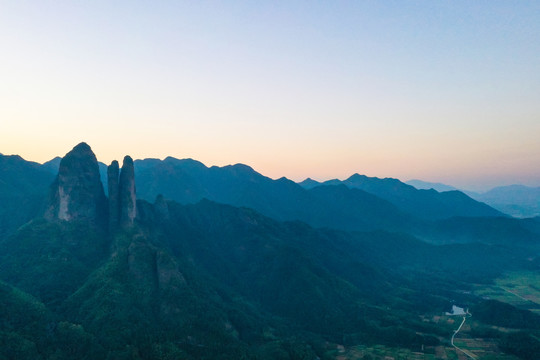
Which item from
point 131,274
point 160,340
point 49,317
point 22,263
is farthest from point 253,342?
point 22,263

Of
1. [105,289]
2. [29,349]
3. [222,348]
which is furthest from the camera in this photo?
[105,289]

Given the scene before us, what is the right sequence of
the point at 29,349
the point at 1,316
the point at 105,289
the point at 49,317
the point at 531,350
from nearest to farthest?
the point at 29,349 < the point at 1,316 < the point at 49,317 < the point at 105,289 < the point at 531,350

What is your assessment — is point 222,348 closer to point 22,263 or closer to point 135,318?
point 135,318

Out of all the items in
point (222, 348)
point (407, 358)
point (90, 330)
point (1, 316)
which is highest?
point (1, 316)

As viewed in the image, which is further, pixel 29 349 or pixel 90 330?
pixel 90 330

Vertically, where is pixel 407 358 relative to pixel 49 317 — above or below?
below

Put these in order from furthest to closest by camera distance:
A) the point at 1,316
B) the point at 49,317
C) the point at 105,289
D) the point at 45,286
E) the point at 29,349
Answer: the point at 45,286
the point at 105,289
the point at 49,317
the point at 1,316
the point at 29,349

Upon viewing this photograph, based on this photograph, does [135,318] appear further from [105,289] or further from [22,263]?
[22,263]

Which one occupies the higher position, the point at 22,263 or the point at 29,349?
the point at 22,263

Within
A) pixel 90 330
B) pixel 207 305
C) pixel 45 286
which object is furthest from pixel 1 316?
pixel 207 305
